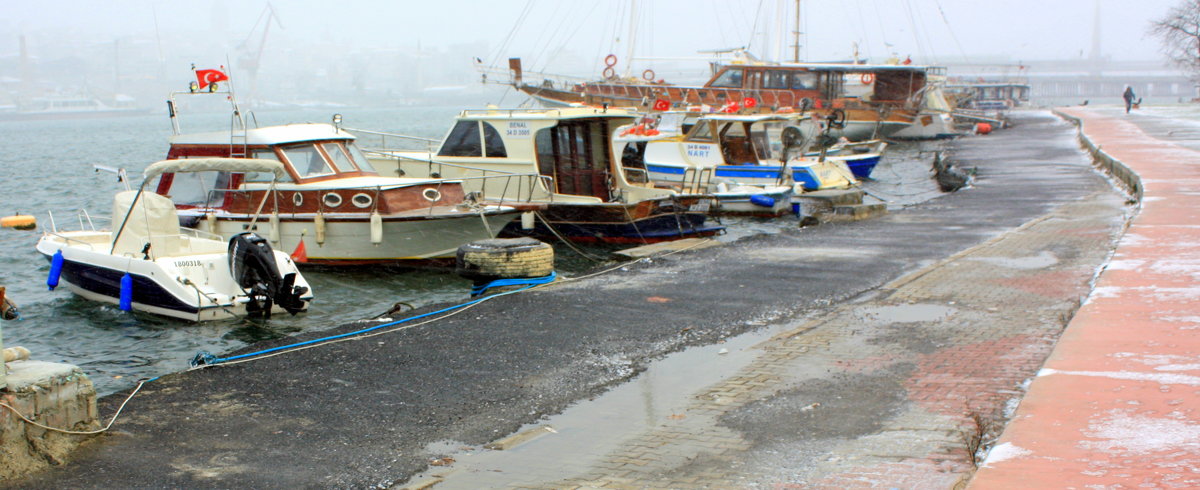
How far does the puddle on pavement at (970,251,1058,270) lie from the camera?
11.7 meters

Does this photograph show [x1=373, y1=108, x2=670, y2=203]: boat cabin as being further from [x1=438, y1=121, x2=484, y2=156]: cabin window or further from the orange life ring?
the orange life ring

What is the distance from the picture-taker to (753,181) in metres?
23.7

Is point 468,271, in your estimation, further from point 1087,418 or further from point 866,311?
point 1087,418

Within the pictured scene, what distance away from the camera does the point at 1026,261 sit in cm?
1202

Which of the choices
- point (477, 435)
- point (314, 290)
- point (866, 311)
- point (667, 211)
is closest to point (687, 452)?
point (477, 435)

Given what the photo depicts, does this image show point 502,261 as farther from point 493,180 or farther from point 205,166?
point 493,180

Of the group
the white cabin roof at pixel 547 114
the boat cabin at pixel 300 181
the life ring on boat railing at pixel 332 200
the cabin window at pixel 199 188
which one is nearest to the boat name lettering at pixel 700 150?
the white cabin roof at pixel 547 114

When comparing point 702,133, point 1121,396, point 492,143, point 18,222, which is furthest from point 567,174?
point 1121,396

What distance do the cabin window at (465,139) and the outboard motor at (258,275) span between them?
7818 mm

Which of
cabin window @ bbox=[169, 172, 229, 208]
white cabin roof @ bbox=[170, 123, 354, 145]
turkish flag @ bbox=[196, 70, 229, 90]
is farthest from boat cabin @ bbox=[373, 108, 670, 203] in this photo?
turkish flag @ bbox=[196, 70, 229, 90]

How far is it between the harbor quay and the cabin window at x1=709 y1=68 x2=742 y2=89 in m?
33.1

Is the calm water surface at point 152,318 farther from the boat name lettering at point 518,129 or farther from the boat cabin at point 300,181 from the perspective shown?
the boat name lettering at point 518,129

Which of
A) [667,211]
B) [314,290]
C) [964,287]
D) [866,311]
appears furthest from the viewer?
[667,211]

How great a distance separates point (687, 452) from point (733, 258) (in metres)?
7.68
